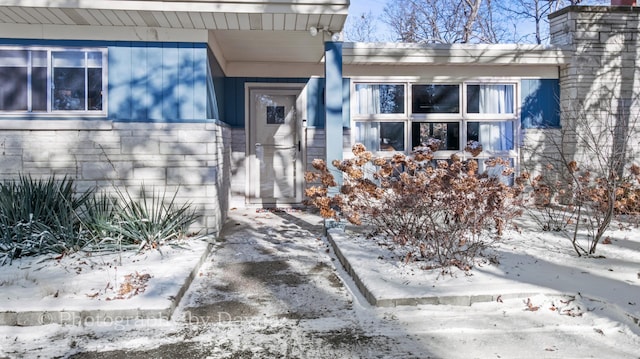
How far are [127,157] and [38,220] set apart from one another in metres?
1.33

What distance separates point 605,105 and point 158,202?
24.6 feet

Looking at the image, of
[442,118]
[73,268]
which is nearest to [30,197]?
Answer: [73,268]

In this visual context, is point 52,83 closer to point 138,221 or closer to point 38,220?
point 38,220

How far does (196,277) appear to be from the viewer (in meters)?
4.56

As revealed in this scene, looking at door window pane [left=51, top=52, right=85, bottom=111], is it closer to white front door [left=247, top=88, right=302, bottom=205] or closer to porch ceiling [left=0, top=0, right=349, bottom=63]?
porch ceiling [left=0, top=0, right=349, bottom=63]

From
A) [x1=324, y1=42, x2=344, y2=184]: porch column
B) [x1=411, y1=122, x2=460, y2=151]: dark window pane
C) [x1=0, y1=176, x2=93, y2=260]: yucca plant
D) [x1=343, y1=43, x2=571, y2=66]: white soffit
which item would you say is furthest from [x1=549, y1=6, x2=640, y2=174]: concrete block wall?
[x1=0, y1=176, x2=93, y2=260]: yucca plant

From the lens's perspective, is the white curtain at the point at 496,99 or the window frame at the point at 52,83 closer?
the window frame at the point at 52,83

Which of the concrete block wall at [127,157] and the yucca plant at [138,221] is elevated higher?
the concrete block wall at [127,157]

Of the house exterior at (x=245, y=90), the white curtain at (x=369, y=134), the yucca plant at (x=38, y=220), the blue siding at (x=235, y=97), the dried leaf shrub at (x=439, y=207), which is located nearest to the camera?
the dried leaf shrub at (x=439, y=207)

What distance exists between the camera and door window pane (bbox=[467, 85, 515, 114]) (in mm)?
8805

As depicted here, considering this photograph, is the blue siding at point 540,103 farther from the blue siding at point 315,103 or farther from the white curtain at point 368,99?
the blue siding at point 315,103

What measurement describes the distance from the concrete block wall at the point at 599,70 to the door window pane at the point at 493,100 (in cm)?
90

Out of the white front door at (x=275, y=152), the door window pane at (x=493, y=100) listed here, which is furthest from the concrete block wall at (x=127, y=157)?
the door window pane at (x=493, y=100)

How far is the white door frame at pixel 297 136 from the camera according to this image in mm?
8578
